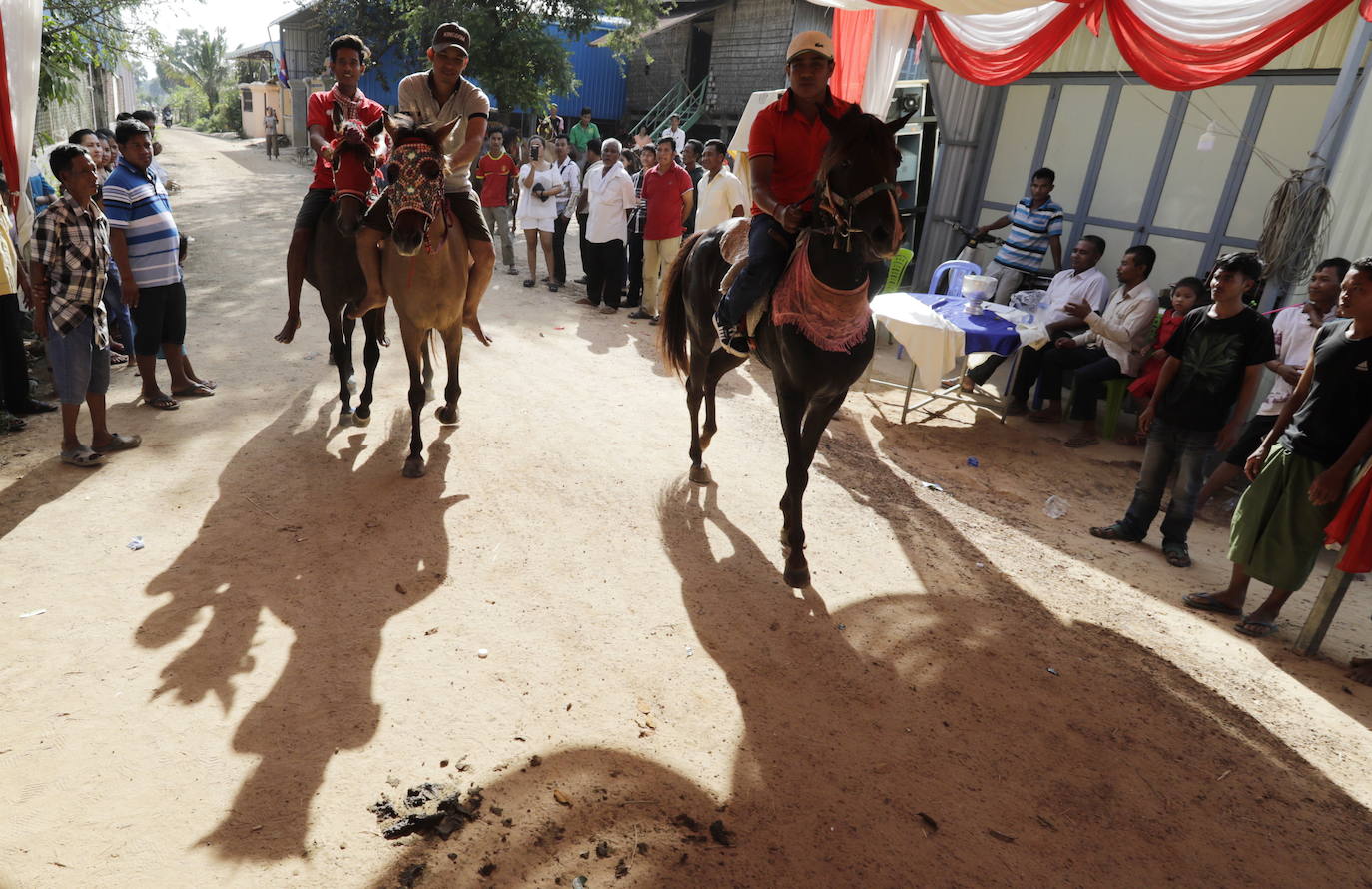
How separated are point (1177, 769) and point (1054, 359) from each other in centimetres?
508

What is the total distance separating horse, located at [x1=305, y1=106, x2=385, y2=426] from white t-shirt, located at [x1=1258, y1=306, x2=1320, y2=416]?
676cm

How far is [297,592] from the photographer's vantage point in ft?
12.2

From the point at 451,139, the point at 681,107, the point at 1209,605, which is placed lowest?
the point at 1209,605

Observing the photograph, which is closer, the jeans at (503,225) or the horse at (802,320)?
the horse at (802,320)

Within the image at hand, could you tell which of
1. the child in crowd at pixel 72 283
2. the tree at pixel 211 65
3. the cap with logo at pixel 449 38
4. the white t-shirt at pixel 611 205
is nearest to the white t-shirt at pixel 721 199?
the white t-shirt at pixel 611 205

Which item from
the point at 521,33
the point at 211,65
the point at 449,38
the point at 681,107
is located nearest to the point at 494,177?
the point at 449,38

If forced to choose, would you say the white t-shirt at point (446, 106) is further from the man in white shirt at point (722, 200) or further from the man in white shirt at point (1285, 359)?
the man in white shirt at point (1285, 359)

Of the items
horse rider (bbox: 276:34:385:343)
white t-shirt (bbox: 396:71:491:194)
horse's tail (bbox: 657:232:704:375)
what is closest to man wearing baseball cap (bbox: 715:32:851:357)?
horse's tail (bbox: 657:232:704:375)

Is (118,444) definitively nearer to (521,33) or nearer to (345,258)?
(345,258)

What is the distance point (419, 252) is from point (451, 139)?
0.97 metres

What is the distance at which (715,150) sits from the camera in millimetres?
8898

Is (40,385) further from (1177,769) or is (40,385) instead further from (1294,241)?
(1294,241)

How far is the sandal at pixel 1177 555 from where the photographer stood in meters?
4.99

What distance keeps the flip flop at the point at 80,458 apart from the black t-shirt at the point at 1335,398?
7.05 m
